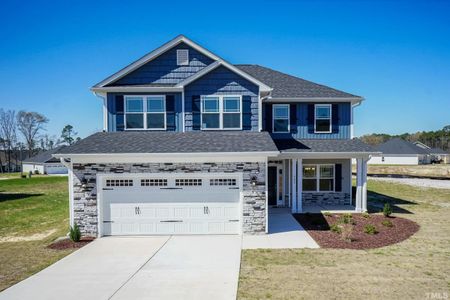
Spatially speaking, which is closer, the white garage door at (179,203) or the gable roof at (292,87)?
the white garage door at (179,203)

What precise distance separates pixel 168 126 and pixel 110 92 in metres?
3.15

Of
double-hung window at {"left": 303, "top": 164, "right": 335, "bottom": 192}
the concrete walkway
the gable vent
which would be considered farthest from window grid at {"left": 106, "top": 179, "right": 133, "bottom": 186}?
double-hung window at {"left": 303, "top": 164, "right": 335, "bottom": 192}

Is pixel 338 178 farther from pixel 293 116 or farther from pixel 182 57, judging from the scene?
pixel 182 57

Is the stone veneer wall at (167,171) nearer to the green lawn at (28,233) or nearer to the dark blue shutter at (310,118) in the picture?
the green lawn at (28,233)

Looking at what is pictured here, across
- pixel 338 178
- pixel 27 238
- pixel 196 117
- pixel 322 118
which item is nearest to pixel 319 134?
pixel 322 118

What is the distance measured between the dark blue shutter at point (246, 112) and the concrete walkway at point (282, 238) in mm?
4562

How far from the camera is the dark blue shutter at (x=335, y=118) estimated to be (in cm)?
1617

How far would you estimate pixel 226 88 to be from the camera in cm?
1353

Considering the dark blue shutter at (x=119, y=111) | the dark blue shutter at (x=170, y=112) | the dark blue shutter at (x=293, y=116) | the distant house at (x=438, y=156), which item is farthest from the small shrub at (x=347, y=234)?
Answer: the distant house at (x=438, y=156)

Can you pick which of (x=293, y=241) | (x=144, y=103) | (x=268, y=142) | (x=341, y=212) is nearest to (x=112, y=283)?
(x=293, y=241)

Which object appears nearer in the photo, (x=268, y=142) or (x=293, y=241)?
(x=293, y=241)

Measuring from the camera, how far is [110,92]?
13734 mm

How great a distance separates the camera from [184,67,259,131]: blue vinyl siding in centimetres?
1352

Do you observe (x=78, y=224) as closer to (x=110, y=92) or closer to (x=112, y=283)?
(x=112, y=283)
